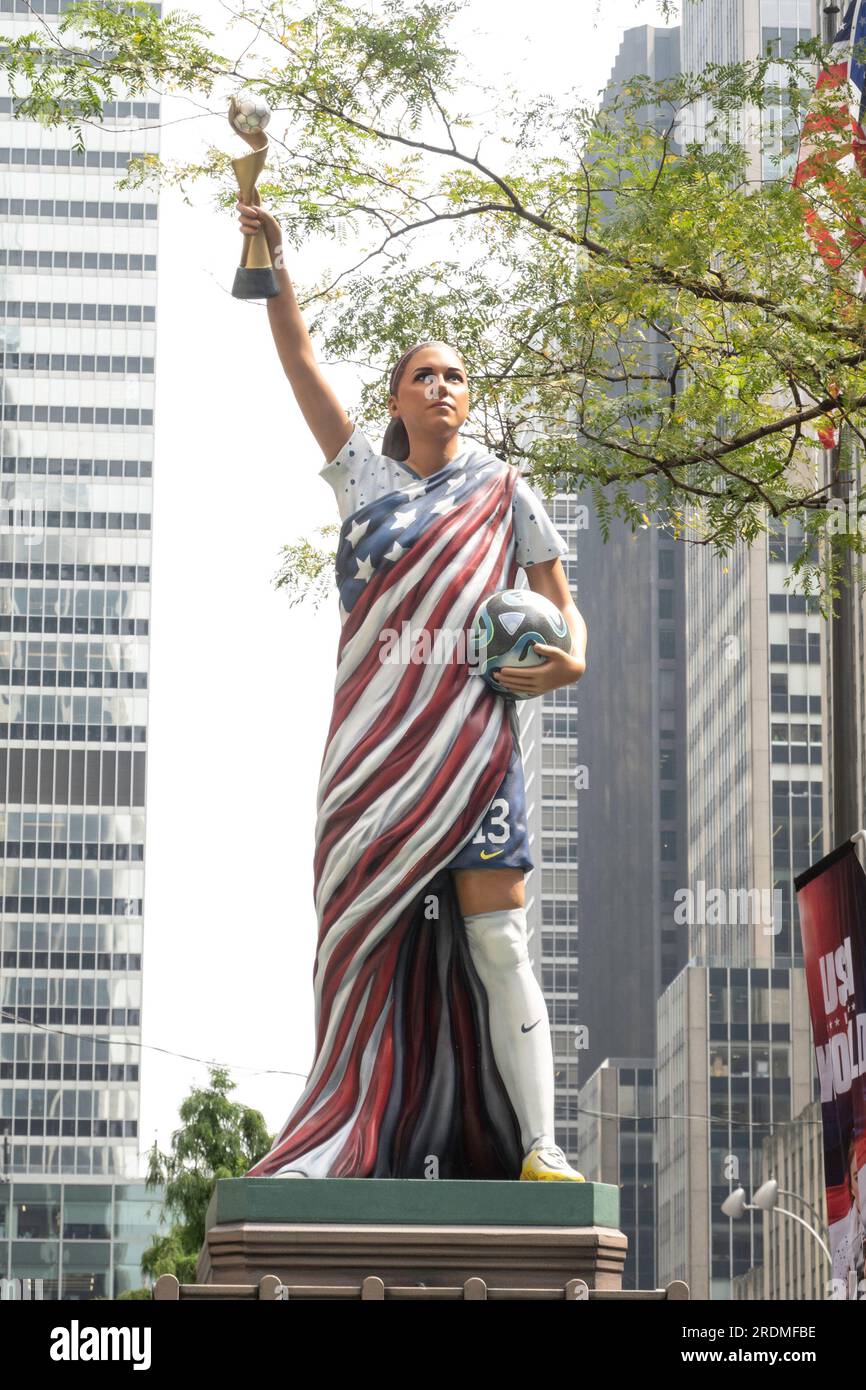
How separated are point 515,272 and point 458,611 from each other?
3930mm

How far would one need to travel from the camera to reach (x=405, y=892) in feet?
26.1

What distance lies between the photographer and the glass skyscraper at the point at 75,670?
83.6m

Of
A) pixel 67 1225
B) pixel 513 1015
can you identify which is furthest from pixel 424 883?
pixel 67 1225

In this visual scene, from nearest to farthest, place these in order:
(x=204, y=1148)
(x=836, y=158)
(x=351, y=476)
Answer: (x=351, y=476) < (x=836, y=158) < (x=204, y=1148)

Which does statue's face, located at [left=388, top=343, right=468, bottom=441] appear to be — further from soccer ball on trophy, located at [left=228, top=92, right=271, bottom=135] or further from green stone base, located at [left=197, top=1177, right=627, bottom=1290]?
green stone base, located at [left=197, top=1177, right=627, bottom=1290]

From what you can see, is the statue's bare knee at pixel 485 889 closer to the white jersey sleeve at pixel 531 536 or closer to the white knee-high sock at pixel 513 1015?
the white knee-high sock at pixel 513 1015

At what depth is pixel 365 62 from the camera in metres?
11.2

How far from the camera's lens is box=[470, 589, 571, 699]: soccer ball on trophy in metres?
8.16

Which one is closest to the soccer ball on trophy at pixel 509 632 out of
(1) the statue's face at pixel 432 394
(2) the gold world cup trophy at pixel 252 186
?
(1) the statue's face at pixel 432 394

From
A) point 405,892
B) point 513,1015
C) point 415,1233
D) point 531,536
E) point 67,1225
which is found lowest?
point 415,1233

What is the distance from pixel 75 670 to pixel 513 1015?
7765 cm

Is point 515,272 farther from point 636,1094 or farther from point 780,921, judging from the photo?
point 636,1094

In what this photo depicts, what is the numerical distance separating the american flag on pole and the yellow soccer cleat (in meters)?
4.41

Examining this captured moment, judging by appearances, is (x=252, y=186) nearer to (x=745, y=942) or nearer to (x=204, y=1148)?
(x=204, y=1148)
